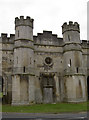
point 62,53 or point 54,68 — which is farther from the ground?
point 62,53

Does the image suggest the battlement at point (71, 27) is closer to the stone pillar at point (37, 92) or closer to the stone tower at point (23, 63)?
the stone tower at point (23, 63)

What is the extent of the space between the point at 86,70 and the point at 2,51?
14015 millimetres

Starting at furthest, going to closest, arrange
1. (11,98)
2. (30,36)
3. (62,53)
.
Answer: (62,53), (30,36), (11,98)

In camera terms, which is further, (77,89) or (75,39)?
(75,39)

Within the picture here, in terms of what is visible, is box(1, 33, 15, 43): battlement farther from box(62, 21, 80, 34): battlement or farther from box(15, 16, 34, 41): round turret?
box(62, 21, 80, 34): battlement

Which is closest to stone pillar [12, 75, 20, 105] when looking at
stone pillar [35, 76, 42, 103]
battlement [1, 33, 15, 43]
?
stone pillar [35, 76, 42, 103]

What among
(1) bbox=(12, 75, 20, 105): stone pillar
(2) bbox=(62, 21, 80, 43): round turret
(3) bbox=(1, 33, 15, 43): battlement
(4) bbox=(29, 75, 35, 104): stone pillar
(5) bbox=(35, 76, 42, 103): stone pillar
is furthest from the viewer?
(2) bbox=(62, 21, 80, 43): round turret

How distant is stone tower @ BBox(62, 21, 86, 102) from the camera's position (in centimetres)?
2592

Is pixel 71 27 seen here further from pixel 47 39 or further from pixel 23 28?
pixel 23 28

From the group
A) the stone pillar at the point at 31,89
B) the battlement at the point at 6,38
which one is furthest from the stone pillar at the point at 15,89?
the battlement at the point at 6,38

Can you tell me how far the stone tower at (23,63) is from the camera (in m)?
23.8

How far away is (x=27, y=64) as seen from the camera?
82.6 ft

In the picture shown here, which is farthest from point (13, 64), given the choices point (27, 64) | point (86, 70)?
point (86, 70)

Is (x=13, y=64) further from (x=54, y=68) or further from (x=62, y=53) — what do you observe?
(x=62, y=53)
